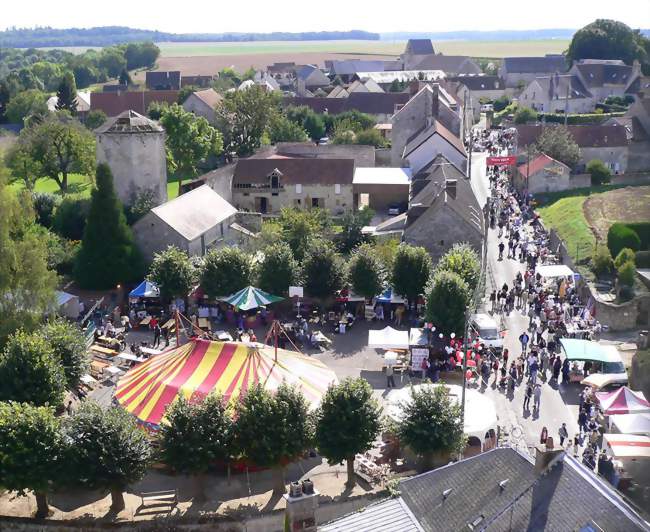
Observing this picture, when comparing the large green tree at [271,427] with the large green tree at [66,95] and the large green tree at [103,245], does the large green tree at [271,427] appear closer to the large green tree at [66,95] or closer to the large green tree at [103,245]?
the large green tree at [103,245]

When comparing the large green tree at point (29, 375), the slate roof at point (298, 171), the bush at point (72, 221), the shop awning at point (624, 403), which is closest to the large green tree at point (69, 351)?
the large green tree at point (29, 375)

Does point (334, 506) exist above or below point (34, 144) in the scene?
below

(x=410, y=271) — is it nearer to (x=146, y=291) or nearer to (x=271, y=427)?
(x=146, y=291)

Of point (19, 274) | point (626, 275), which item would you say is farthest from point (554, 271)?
point (19, 274)

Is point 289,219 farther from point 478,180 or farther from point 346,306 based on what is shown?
point 478,180

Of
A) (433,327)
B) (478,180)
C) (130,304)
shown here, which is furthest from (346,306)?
(478,180)

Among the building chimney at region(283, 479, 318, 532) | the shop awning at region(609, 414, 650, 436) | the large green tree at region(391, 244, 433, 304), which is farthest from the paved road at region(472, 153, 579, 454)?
the building chimney at region(283, 479, 318, 532)

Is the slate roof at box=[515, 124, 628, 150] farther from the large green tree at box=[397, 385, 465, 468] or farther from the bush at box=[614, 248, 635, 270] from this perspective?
the large green tree at box=[397, 385, 465, 468]
